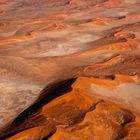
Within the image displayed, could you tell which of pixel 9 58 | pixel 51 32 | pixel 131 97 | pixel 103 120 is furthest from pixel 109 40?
pixel 103 120

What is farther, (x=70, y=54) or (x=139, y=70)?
(x=70, y=54)

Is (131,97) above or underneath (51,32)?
above

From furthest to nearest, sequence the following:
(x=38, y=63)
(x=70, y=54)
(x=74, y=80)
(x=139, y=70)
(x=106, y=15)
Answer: (x=106, y=15), (x=70, y=54), (x=38, y=63), (x=139, y=70), (x=74, y=80)

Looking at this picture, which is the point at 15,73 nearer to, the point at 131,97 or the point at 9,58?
the point at 9,58

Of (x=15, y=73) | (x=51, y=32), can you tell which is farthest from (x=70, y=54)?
(x=51, y=32)

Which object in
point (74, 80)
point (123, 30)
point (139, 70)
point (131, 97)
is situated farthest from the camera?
point (123, 30)

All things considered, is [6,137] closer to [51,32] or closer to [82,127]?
[82,127]
